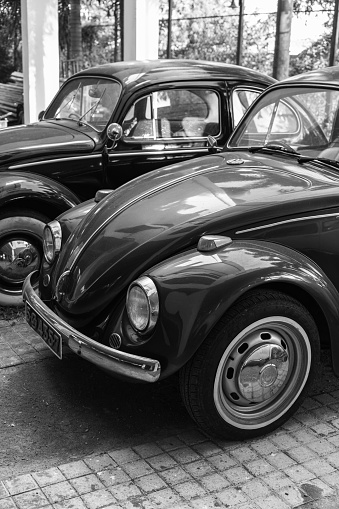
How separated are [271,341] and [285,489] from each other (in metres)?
0.72

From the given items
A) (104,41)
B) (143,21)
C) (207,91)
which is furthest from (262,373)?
(104,41)

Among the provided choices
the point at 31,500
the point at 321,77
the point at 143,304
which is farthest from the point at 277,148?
the point at 31,500

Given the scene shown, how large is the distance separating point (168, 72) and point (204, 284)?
11.1ft

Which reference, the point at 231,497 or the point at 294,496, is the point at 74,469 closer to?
the point at 231,497

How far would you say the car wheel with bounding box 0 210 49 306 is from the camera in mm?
5227

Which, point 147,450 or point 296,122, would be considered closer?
point 147,450

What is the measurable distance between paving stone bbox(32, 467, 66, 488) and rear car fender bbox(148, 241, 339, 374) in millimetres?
707

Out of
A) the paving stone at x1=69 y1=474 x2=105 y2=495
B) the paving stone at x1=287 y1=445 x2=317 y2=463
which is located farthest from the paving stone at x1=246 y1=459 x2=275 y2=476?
the paving stone at x1=69 y1=474 x2=105 y2=495

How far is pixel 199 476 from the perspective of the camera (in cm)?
316

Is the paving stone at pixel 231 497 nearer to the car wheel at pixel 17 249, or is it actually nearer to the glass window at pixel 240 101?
the car wheel at pixel 17 249

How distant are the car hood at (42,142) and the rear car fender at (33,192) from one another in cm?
25

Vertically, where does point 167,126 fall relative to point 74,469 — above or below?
above

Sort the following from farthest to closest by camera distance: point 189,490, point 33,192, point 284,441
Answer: point 33,192 → point 284,441 → point 189,490

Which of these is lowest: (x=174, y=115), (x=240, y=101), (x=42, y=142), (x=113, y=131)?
(x=42, y=142)
